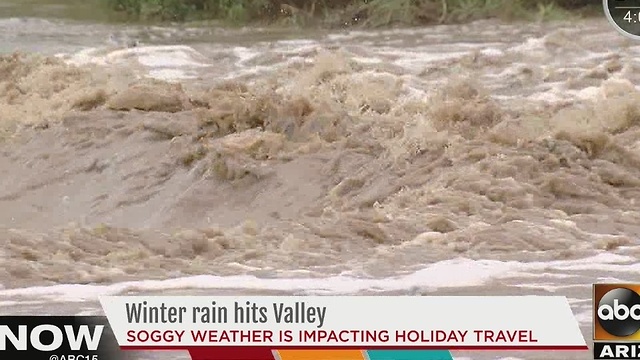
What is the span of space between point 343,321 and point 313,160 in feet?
2.53

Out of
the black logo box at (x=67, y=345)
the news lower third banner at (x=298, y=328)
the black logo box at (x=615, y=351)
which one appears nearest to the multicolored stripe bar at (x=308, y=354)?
the news lower third banner at (x=298, y=328)

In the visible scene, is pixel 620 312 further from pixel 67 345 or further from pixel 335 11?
pixel 67 345

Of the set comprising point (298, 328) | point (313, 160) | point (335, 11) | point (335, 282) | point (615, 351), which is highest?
point (335, 11)

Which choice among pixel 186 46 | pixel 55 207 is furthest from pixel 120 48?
pixel 55 207

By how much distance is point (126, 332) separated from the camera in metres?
7.13

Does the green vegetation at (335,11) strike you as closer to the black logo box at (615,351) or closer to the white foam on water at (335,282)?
A: the white foam on water at (335,282)

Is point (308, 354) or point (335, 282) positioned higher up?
point (335, 282)

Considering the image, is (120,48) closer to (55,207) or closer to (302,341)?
(55,207)

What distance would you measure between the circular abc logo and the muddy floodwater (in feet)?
0.22

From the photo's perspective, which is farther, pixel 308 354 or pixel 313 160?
pixel 313 160

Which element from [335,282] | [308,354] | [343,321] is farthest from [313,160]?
[308,354]

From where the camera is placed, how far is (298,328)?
23.4ft

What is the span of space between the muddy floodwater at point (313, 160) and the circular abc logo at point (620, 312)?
0.22 ft

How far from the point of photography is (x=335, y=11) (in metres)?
7.50
